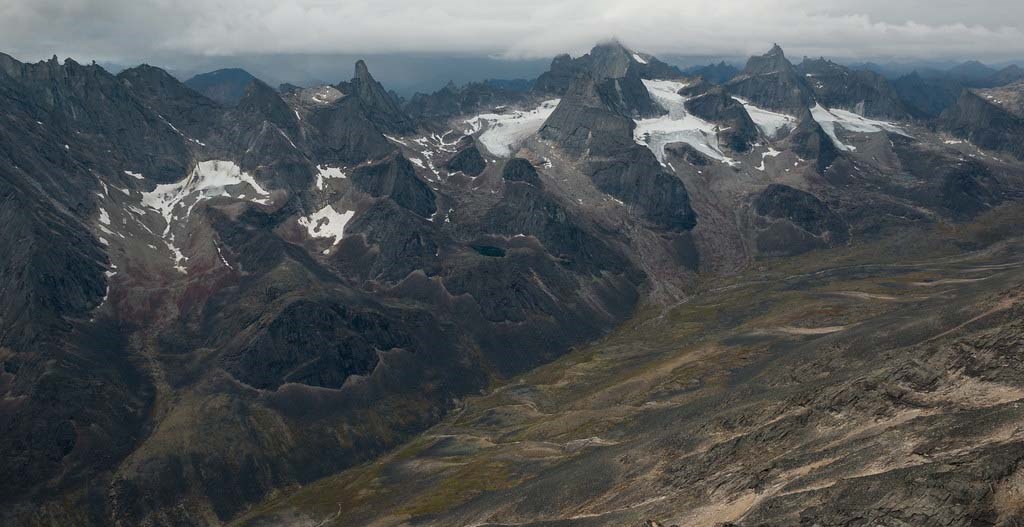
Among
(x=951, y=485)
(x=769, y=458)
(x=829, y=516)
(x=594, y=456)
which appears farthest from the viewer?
(x=594, y=456)

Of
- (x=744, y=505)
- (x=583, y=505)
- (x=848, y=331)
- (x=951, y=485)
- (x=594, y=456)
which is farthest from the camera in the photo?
(x=848, y=331)

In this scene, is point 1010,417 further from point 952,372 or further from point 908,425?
point 952,372

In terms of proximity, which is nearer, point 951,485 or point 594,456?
point 951,485

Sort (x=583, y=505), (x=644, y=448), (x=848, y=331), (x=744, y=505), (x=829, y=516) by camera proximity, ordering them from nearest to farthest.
Answer: 1. (x=829, y=516)
2. (x=744, y=505)
3. (x=583, y=505)
4. (x=644, y=448)
5. (x=848, y=331)

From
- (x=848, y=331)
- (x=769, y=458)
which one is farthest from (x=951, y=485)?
(x=848, y=331)

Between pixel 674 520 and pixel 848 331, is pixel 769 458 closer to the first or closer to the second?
pixel 674 520

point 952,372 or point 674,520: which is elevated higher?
point 952,372

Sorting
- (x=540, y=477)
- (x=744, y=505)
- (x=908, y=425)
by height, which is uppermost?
(x=908, y=425)

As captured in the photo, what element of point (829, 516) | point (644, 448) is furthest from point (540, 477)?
point (829, 516)

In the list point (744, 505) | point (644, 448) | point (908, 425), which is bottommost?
point (644, 448)
